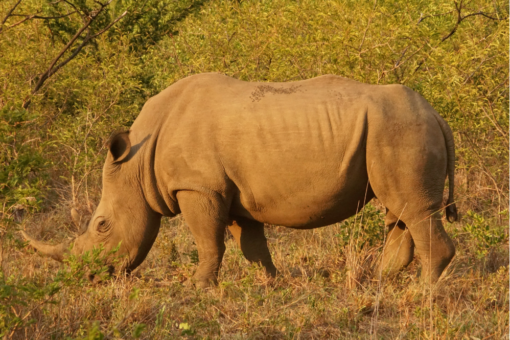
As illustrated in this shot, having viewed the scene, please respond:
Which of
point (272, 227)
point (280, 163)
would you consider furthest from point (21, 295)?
point (272, 227)

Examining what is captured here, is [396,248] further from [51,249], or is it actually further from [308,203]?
[51,249]

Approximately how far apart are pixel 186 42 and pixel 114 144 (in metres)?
3.89

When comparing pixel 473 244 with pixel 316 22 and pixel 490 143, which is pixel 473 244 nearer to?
pixel 490 143

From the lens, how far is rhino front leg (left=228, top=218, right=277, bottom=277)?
6656mm

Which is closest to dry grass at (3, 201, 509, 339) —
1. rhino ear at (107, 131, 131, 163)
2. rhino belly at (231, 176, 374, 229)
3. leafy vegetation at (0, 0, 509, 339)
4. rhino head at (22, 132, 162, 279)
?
leafy vegetation at (0, 0, 509, 339)

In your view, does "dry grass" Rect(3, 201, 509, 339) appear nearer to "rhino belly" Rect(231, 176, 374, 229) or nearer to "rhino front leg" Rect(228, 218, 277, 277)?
"rhino front leg" Rect(228, 218, 277, 277)

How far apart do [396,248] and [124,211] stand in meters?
2.44

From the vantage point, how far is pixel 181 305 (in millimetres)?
5750

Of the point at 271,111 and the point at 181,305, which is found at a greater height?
the point at 271,111

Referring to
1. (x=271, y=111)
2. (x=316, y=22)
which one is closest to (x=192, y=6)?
(x=316, y=22)

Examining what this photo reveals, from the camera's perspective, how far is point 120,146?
6.36m

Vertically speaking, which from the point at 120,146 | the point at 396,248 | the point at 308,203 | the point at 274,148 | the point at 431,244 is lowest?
the point at 396,248

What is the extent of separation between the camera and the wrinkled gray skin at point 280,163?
18.8ft

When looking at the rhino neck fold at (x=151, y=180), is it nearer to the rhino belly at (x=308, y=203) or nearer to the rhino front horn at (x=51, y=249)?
the rhino belly at (x=308, y=203)
